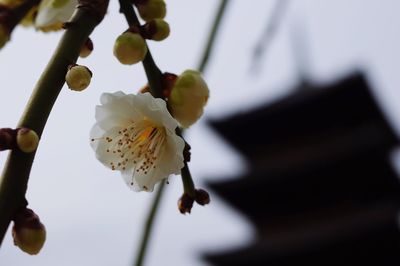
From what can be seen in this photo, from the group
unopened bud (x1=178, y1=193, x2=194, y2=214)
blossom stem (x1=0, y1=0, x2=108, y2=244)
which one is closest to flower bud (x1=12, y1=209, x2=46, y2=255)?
blossom stem (x1=0, y1=0, x2=108, y2=244)

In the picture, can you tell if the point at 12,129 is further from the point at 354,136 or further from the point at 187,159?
the point at 354,136

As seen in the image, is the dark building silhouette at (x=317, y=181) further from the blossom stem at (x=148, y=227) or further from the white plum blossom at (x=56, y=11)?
the white plum blossom at (x=56, y=11)

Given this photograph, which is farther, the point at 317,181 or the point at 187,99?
the point at 317,181

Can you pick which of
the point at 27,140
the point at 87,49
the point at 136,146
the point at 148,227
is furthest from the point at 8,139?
the point at 148,227

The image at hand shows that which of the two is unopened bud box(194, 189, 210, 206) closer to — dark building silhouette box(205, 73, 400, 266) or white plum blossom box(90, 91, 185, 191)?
white plum blossom box(90, 91, 185, 191)

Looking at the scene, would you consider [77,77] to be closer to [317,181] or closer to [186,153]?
[186,153]

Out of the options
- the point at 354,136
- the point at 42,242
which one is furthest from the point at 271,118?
the point at 42,242
